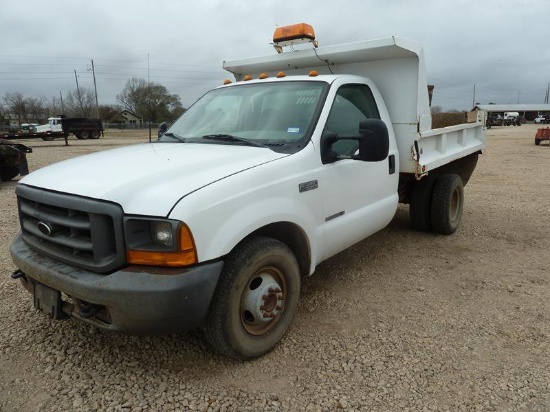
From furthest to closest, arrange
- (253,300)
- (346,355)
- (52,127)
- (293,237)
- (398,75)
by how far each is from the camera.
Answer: (52,127) < (398,75) < (293,237) < (346,355) < (253,300)

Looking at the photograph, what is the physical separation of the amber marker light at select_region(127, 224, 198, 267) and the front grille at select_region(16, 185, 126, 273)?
8cm

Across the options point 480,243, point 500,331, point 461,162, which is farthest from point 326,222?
point 461,162

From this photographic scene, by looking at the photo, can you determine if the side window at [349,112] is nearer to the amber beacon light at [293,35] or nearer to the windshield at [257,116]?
the windshield at [257,116]

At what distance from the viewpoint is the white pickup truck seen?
2314 millimetres

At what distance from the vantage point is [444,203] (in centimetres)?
537

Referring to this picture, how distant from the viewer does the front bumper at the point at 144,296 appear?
2.25 meters

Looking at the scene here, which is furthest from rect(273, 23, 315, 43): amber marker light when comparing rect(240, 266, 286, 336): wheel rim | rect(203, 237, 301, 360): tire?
rect(240, 266, 286, 336): wheel rim

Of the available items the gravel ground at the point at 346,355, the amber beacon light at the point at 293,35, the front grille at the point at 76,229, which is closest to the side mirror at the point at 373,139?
the gravel ground at the point at 346,355

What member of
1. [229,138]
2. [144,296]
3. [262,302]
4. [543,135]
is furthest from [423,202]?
[543,135]

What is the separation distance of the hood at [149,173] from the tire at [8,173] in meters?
9.29

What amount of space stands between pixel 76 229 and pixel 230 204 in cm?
90

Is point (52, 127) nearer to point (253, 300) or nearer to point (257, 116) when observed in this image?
point (257, 116)

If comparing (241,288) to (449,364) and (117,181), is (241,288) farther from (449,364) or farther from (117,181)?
(449,364)

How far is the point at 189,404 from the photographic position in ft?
8.09
